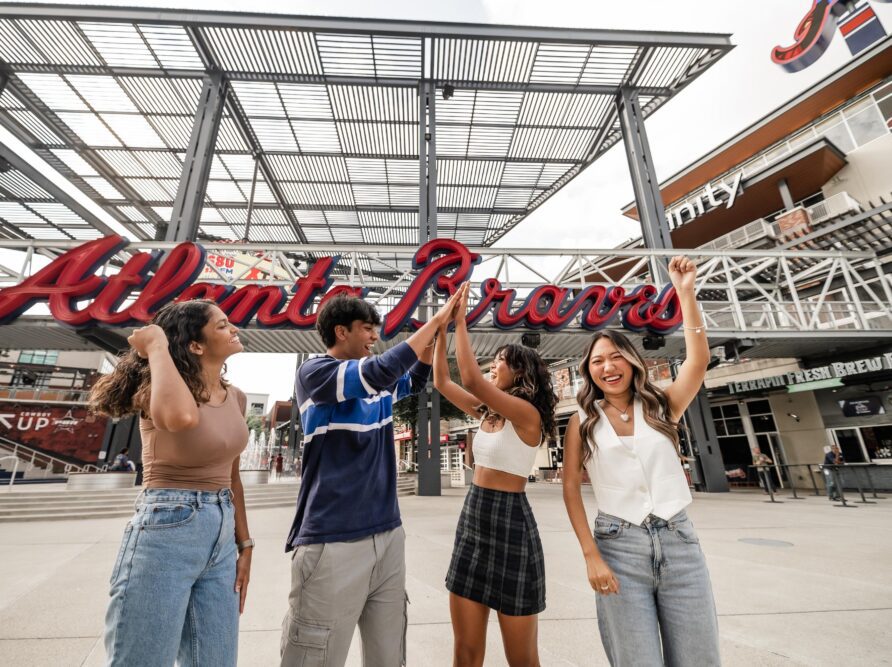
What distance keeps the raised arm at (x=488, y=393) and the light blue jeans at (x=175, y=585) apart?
3.93ft

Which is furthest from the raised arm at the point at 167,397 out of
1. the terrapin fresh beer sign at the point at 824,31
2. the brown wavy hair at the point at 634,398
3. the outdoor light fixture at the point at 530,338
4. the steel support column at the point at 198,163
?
the terrapin fresh beer sign at the point at 824,31

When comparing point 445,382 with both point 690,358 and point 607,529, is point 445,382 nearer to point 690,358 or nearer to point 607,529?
point 607,529

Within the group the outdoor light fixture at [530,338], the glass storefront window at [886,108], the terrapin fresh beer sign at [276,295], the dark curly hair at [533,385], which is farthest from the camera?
the glass storefront window at [886,108]

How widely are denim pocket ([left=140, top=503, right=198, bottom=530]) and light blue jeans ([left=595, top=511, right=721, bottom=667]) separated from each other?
1730 mm

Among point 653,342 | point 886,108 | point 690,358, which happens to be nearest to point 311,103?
point 653,342

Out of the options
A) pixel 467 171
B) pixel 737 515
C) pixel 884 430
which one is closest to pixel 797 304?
pixel 884 430

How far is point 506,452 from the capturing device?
213 cm

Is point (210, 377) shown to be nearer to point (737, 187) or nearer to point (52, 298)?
point (52, 298)

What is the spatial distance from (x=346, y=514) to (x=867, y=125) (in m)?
27.6

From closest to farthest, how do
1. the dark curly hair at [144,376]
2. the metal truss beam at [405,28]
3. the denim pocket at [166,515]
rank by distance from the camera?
the denim pocket at [166,515]
the dark curly hair at [144,376]
the metal truss beam at [405,28]

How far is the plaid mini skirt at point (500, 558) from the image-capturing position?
6.24ft

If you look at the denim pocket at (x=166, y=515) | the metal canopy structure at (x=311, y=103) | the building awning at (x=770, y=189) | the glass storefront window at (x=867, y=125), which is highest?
the glass storefront window at (x=867, y=125)

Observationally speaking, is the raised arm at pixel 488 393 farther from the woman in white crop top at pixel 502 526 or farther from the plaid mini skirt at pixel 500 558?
the plaid mini skirt at pixel 500 558

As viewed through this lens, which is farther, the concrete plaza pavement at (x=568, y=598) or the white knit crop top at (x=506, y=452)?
the concrete plaza pavement at (x=568, y=598)
